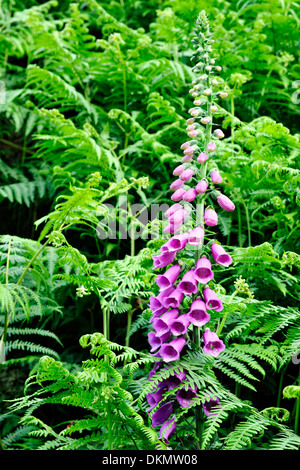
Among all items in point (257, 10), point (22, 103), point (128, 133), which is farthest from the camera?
point (22, 103)

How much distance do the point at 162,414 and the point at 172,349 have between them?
0.26 m

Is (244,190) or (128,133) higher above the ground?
(128,133)

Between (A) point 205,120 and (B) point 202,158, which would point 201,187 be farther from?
(A) point 205,120

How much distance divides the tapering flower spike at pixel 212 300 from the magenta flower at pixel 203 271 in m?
0.05

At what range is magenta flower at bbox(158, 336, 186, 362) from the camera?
5.04 feet

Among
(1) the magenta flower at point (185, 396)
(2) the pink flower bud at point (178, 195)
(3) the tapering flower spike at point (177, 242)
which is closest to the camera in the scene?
(1) the magenta flower at point (185, 396)

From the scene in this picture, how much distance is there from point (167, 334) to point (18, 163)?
2781mm

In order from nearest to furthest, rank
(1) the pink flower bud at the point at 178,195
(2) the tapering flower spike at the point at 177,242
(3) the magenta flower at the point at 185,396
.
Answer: (3) the magenta flower at the point at 185,396, (2) the tapering flower spike at the point at 177,242, (1) the pink flower bud at the point at 178,195

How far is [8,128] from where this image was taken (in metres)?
3.98

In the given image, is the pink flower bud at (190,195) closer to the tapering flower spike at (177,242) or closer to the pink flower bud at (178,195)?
the pink flower bud at (178,195)

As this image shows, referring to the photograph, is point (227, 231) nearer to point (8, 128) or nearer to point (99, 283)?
point (99, 283)

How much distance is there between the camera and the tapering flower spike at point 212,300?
5.18ft

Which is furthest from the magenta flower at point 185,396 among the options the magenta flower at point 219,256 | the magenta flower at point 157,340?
the magenta flower at point 219,256
